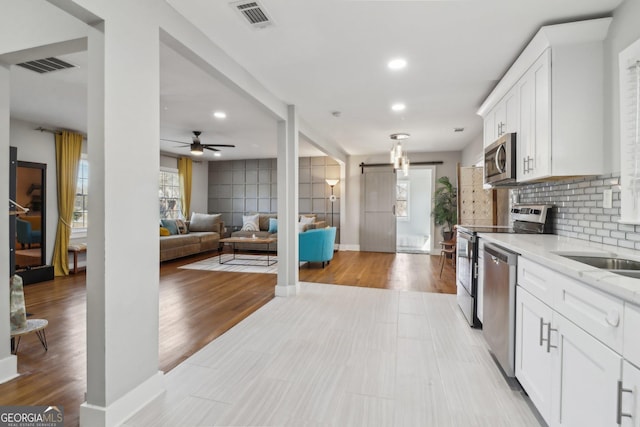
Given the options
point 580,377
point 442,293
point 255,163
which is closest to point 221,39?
point 580,377

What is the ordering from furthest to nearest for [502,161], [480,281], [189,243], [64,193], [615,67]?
[189,243]
[64,193]
[502,161]
[480,281]
[615,67]

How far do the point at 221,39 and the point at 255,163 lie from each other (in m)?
6.92

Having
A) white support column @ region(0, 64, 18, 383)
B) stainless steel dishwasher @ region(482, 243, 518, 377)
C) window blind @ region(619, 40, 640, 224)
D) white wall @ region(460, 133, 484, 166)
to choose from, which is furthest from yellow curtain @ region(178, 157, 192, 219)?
window blind @ region(619, 40, 640, 224)

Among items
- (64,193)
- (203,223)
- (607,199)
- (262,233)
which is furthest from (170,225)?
(607,199)

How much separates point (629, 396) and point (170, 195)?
28.9 ft

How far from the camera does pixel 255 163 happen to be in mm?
9281

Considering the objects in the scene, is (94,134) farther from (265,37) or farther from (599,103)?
(599,103)

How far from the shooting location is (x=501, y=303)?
2.13 metres

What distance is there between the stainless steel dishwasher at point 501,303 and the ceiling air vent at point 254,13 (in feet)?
7.51

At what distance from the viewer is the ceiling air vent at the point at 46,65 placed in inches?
115

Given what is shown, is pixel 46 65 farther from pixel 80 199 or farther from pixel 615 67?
pixel 615 67

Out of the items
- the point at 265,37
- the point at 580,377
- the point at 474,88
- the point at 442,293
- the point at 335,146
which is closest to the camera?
the point at 580,377

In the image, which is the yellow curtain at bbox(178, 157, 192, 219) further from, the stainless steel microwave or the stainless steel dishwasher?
the stainless steel dishwasher

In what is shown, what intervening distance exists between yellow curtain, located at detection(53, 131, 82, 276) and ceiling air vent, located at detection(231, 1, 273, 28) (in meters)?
5.01
